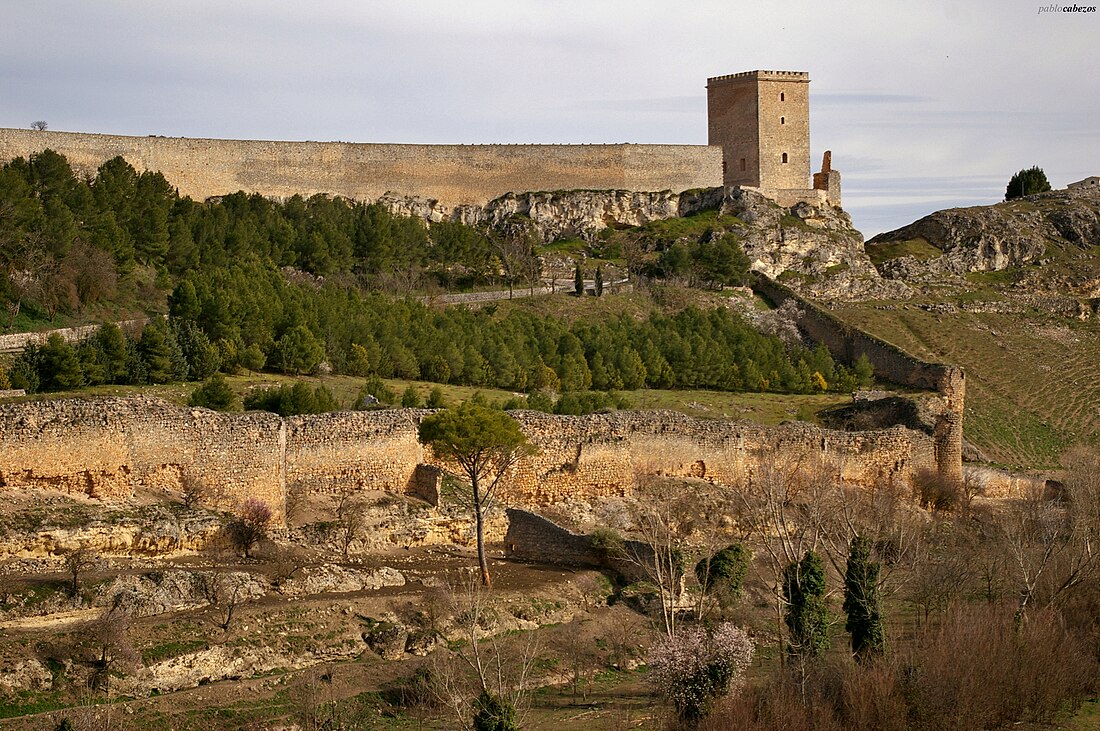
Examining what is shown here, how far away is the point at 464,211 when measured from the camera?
57.8 m

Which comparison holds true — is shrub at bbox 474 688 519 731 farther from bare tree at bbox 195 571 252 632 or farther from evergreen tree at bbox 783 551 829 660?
evergreen tree at bbox 783 551 829 660

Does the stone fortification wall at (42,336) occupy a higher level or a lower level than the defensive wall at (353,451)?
higher

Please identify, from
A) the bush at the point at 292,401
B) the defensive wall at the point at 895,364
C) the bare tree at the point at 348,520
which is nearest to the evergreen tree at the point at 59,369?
the bush at the point at 292,401

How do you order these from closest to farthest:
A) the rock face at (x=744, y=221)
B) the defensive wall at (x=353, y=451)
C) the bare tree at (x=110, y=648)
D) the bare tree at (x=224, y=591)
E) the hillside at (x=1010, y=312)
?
the bare tree at (x=110, y=648) < the bare tree at (x=224, y=591) < the defensive wall at (x=353, y=451) < the hillside at (x=1010, y=312) < the rock face at (x=744, y=221)

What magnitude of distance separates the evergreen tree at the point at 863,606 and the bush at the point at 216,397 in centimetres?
1168

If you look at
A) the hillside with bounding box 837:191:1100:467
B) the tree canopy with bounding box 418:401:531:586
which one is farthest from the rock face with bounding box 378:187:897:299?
the tree canopy with bounding box 418:401:531:586

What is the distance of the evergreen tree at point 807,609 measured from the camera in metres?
20.4

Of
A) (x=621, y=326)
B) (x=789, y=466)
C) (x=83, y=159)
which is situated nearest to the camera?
(x=789, y=466)

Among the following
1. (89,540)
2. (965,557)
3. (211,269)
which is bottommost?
(965,557)

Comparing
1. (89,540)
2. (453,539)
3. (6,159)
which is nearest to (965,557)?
(453,539)

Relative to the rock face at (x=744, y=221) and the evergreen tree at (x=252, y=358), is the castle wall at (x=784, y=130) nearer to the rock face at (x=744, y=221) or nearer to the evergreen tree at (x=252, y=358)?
the rock face at (x=744, y=221)

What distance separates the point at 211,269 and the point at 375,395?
9.55m

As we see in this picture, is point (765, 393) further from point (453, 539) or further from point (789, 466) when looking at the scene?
point (453, 539)

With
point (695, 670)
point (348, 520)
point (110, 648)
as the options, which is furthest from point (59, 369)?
point (695, 670)
